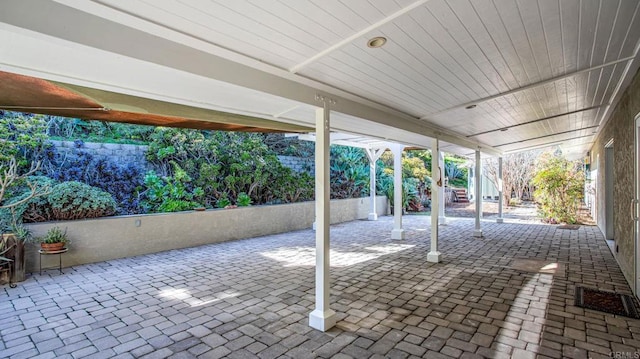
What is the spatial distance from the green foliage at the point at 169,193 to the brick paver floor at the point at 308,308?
1.41 meters

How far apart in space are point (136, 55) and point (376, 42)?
1.69 metres

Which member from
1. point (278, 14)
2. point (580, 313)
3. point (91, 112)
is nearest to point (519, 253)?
point (580, 313)

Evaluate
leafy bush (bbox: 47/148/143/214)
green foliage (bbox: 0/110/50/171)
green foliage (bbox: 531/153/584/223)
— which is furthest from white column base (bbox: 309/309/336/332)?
green foliage (bbox: 531/153/584/223)

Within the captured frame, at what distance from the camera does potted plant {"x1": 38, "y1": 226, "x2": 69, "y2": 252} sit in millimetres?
5074

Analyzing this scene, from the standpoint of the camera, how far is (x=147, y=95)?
10.5ft

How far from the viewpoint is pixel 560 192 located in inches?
426

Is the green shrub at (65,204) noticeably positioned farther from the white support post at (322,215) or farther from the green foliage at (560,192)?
the green foliage at (560,192)

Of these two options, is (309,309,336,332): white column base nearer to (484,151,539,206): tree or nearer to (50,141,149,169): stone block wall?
(50,141,149,169): stone block wall

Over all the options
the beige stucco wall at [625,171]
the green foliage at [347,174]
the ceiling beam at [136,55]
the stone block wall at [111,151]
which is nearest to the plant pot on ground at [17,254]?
the stone block wall at [111,151]

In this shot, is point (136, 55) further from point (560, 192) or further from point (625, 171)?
point (560, 192)

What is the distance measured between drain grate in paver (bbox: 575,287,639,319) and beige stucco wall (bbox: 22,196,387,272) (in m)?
6.60

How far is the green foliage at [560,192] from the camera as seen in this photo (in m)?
10.6

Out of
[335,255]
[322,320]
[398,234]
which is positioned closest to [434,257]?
[335,255]

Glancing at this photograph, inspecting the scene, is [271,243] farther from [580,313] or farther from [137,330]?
[580,313]
